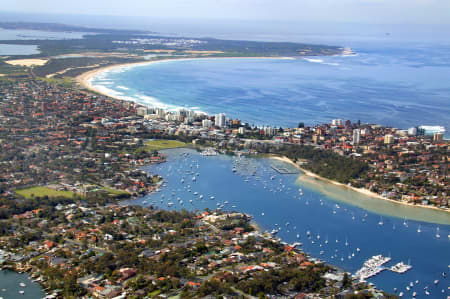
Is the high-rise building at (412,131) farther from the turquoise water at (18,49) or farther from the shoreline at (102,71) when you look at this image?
the turquoise water at (18,49)

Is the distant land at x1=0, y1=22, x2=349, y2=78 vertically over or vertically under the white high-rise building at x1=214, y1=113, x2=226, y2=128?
over

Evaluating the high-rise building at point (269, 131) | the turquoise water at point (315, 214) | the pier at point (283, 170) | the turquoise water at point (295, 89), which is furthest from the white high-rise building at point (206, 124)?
the pier at point (283, 170)

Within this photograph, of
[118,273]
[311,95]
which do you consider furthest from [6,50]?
[118,273]

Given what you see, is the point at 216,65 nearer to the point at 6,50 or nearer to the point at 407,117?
the point at 6,50

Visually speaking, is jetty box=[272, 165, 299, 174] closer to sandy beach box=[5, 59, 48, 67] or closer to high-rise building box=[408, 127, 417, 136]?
high-rise building box=[408, 127, 417, 136]

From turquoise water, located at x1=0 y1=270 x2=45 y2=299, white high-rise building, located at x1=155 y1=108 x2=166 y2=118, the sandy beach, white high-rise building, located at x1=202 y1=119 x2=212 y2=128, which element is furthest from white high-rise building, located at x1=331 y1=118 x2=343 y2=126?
the sandy beach

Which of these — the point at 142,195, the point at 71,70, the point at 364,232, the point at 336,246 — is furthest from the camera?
the point at 71,70
